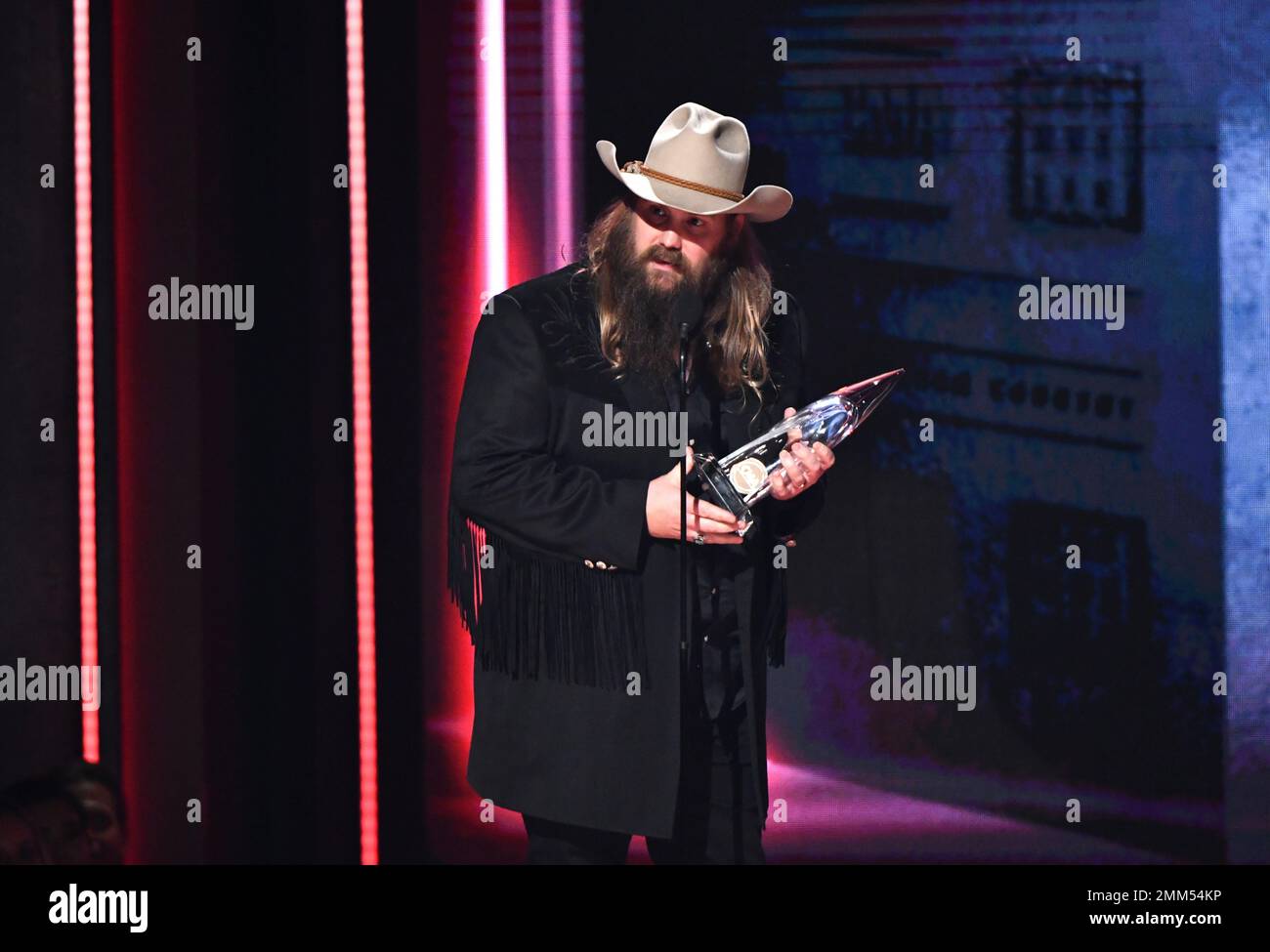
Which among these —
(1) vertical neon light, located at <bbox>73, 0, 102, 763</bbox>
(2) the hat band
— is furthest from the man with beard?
(1) vertical neon light, located at <bbox>73, 0, 102, 763</bbox>

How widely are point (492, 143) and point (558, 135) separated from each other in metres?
0.18

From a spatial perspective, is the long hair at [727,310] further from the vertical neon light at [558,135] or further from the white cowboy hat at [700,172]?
the vertical neon light at [558,135]

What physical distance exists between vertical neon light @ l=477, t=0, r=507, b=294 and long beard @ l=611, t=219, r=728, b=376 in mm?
649

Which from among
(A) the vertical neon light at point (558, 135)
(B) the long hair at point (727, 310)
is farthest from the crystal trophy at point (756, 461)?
(A) the vertical neon light at point (558, 135)

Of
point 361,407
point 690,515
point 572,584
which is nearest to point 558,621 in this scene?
point 572,584

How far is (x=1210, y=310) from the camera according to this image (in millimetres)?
3730

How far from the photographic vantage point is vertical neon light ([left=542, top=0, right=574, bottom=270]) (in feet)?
12.3

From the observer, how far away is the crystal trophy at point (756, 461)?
298 centimetres

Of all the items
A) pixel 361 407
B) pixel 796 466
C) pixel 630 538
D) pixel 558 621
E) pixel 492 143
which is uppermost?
pixel 492 143

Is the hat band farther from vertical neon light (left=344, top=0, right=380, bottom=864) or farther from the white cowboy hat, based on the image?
vertical neon light (left=344, top=0, right=380, bottom=864)

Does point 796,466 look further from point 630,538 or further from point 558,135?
point 558,135

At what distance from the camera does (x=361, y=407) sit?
11.9ft
